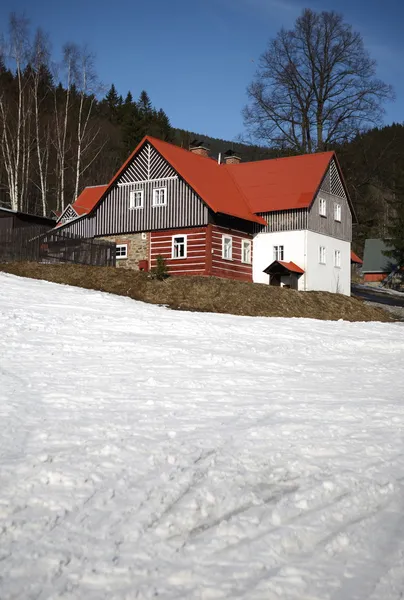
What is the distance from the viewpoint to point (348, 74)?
44.6m

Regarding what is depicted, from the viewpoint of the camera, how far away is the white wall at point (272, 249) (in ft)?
113

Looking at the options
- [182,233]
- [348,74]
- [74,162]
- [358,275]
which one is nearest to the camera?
[182,233]

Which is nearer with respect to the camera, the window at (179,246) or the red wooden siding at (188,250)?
→ the red wooden siding at (188,250)

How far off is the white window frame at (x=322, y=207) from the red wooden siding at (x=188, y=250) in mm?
7042

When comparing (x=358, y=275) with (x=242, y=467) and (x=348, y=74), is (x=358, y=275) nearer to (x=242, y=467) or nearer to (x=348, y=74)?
(x=348, y=74)

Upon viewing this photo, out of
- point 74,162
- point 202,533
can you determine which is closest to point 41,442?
point 202,533

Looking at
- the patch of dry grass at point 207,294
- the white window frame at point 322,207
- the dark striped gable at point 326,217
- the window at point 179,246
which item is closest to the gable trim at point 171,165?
the dark striped gable at point 326,217

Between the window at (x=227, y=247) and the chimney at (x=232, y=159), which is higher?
the chimney at (x=232, y=159)

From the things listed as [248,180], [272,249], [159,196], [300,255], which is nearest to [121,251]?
[159,196]

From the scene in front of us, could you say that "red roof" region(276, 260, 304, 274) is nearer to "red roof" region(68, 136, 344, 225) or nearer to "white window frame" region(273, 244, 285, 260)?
"white window frame" region(273, 244, 285, 260)

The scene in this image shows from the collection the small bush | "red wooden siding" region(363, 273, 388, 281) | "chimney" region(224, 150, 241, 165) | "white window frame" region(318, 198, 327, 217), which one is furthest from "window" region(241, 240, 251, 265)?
"red wooden siding" region(363, 273, 388, 281)

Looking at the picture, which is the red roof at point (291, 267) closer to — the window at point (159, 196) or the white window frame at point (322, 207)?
the white window frame at point (322, 207)

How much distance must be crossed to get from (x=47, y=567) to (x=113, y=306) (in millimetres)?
16907

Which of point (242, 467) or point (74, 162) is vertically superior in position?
point (74, 162)
